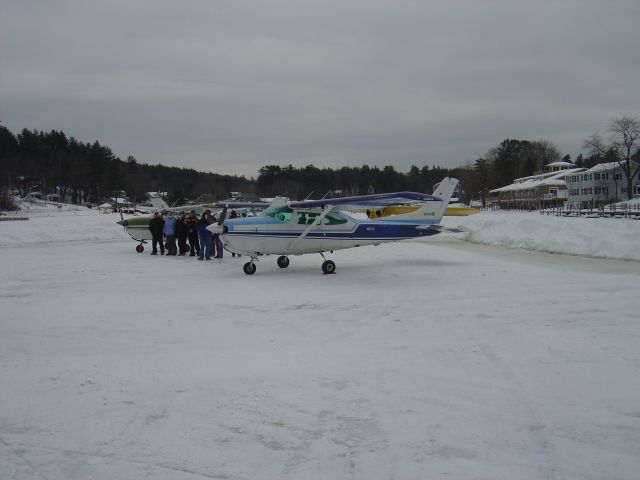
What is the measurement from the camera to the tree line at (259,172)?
82.8 meters

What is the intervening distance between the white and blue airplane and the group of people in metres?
2.70

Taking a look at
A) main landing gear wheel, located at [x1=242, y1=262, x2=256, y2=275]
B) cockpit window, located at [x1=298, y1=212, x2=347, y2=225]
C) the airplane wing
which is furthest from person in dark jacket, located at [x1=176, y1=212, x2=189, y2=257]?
cockpit window, located at [x1=298, y1=212, x2=347, y2=225]

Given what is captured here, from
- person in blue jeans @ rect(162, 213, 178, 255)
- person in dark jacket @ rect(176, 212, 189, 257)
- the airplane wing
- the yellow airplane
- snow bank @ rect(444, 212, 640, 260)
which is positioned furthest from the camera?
the yellow airplane

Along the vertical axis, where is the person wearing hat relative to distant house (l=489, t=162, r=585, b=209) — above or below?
below

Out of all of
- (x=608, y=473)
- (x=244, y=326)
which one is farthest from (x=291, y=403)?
(x=244, y=326)

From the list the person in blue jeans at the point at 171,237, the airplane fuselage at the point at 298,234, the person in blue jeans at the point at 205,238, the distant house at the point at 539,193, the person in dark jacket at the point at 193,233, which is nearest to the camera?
the airplane fuselage at the point at 298,234

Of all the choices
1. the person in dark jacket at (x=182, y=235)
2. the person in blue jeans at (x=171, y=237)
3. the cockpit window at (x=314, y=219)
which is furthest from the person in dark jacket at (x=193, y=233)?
the cockpit window at (x=314, y=219)

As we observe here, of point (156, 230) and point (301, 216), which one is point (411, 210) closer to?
point (156, 230)

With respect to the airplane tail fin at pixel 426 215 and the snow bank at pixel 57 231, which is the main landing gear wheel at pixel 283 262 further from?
the snow bank at pixel 57 231

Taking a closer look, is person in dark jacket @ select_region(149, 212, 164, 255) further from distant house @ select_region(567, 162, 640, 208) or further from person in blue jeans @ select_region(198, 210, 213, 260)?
distant house @ select_region(567, 162, 640, 208)

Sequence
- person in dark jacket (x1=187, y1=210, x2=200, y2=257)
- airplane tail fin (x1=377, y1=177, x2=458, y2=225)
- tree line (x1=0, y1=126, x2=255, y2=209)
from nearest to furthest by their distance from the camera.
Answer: airplane tail fin (x1=377, y1=177, x2=458, y2=225) → person in dark jacket (x1=187, y1=210, x2=200, y2=257) → tree line (x1=0, y1=126, x2=255, y2=209)

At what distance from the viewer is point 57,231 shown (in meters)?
26.5

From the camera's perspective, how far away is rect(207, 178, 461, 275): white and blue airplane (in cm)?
1308

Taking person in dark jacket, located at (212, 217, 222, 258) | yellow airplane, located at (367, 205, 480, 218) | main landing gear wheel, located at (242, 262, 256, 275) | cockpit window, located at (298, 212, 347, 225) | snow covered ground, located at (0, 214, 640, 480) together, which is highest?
yellow airplane, located at (367, 205, 480, 218)
